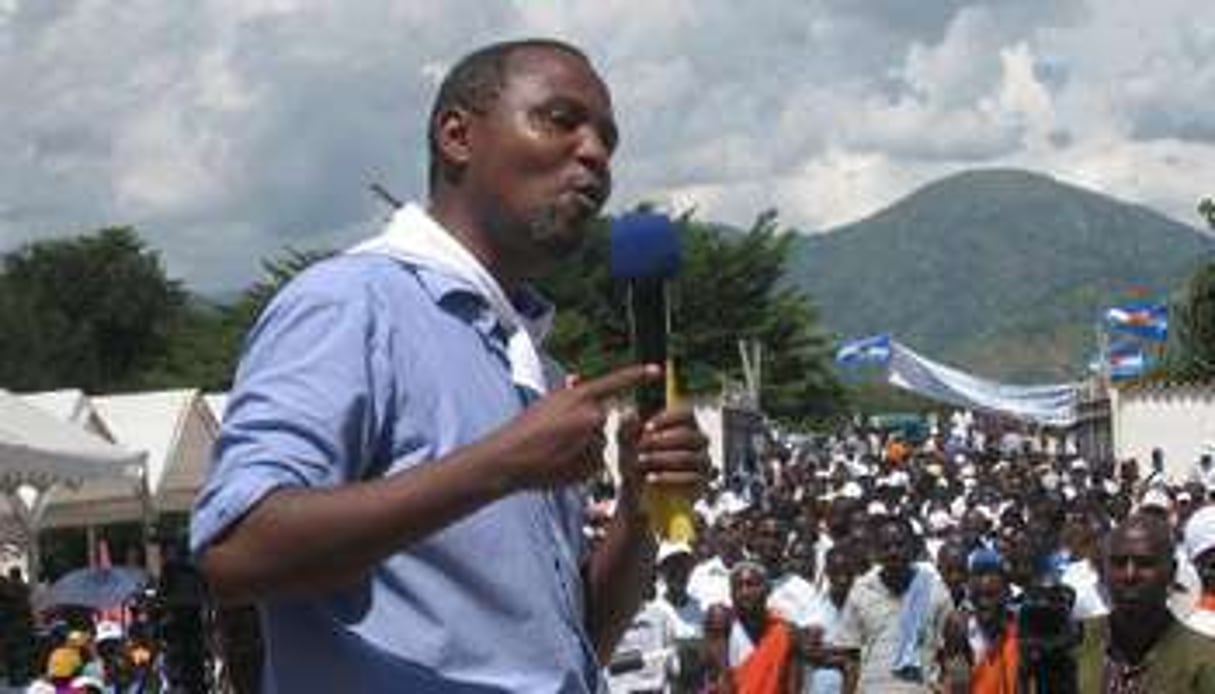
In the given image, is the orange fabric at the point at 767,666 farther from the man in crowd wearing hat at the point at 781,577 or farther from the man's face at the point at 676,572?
the man's face at the point at 676,572

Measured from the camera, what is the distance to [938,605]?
10.1 m

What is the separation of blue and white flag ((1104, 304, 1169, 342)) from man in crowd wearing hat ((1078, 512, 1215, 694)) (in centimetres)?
3245

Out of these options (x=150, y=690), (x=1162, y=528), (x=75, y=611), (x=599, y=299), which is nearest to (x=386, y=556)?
(x=1162, y=528)

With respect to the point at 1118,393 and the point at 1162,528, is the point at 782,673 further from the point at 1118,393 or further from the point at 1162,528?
the point at 1118,393

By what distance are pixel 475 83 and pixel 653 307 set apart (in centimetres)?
32

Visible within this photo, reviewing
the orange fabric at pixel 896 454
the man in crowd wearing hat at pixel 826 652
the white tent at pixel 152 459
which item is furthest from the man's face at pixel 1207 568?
the orange fabric at pixel 896 454

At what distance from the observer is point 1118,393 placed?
32.6 meters

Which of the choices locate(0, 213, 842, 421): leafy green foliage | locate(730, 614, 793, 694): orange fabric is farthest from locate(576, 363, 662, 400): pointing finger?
locate(0, 213, 842, 421): leafy green foliage

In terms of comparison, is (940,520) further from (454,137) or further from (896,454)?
(454,137)

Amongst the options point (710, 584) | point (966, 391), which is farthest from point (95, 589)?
point (966, 391)

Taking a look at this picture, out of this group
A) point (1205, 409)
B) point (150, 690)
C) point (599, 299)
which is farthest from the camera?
point (599, 299)

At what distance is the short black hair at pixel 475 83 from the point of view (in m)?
2.42

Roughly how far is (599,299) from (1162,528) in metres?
47.0

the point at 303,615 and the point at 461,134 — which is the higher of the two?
the point at 461,134
